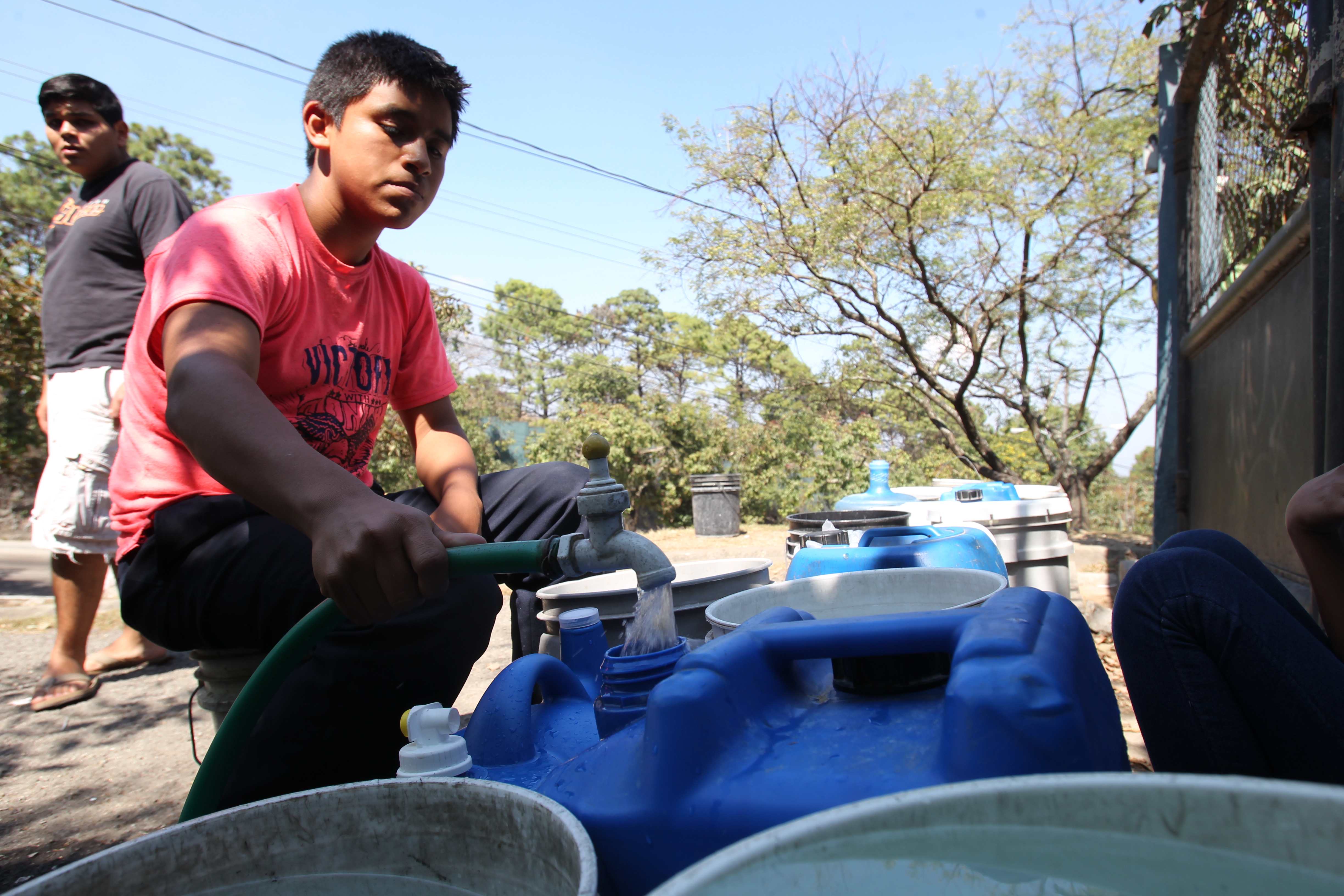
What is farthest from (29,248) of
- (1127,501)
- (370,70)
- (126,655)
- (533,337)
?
(533,337)

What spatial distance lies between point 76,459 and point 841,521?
8.93 ft

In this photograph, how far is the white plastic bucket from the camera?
1.33 m

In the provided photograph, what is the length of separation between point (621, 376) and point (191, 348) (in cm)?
2854

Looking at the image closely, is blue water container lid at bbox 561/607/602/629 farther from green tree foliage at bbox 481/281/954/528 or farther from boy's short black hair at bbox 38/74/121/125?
green tree foliage at bbox 481/281/954/528

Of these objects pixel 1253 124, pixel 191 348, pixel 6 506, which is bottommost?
pixel 6 506

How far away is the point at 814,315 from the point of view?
10422mm

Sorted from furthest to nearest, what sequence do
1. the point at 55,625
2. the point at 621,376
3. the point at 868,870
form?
1. the point at 621,376
2. the point at 55,625
3. the point at 868,870

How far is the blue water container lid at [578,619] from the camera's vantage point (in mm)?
1447

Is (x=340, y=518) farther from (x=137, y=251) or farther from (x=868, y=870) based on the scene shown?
(x=137, y=251)

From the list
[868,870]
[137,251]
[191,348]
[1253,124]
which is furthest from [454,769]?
[1253,124]

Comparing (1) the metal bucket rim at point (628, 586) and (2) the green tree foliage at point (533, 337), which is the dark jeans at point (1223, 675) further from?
(2) the green tree foliage at point (533, 337)

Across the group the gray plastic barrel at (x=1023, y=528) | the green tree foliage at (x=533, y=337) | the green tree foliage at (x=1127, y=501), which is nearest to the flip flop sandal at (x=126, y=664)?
the gray plastic barrel at (x=1023, y=528)

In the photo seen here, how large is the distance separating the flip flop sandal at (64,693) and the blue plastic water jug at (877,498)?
9.68ft

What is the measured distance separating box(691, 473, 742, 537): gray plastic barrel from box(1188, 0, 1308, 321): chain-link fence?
683cm
